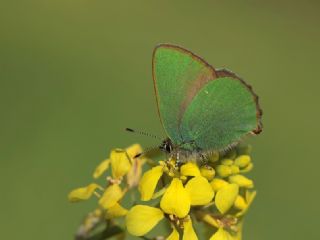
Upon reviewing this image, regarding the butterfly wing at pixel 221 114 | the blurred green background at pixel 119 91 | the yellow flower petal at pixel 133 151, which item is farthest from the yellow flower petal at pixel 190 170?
the blurred green background at pixel 119 91

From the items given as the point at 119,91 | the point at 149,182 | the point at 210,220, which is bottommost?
the point at 119,91

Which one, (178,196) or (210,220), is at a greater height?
(178,196)

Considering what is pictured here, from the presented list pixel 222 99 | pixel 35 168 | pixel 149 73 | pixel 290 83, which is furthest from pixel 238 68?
pixel 222 99

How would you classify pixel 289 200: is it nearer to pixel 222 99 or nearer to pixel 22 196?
pixel 22 196

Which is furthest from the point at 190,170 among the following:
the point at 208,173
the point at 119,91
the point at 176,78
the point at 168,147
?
the point at 119,91

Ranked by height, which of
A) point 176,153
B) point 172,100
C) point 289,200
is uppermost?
point 172,100

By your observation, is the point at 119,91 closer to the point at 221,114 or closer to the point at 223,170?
the point at 221,114

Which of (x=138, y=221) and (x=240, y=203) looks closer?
(x=138, y=221)

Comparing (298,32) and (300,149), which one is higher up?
(298,32)
